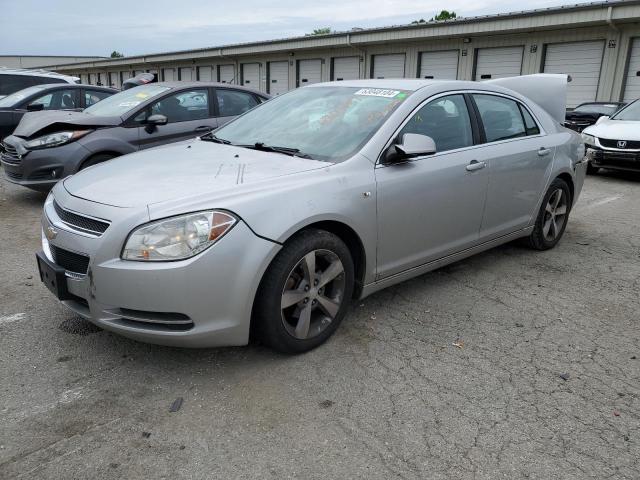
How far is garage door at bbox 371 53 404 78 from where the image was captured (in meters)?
22.4

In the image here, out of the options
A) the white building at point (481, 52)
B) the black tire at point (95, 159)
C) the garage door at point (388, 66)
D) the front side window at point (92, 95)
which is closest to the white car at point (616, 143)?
the white building at point (481, 52)

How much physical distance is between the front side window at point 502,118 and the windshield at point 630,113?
275 inches

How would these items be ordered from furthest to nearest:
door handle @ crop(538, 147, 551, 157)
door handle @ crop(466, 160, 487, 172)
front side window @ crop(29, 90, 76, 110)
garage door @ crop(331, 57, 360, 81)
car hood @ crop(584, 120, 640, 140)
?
garage door @ crop(331, 57, 360, 81) < front side window @ crop(29, 90, 76, 110) < car hood @ crop(584, 120, 640, 140) < door handle @ crop(538, 147, 551, 157) < door handle @ crop(466, 160, 487, 172)

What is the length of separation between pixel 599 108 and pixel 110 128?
11.7 meters

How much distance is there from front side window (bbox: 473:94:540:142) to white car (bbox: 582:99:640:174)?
5.72m

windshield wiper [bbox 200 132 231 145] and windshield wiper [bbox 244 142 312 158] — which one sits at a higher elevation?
windshield wiper [bbox 244 142 312 158]

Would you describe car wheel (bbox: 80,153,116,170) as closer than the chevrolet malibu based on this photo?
No

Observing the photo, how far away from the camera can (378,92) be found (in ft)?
12.9

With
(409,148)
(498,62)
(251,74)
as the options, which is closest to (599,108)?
(498,62)

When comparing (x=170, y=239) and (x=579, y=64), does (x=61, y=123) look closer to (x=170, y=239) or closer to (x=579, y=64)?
(x=170, y=239)

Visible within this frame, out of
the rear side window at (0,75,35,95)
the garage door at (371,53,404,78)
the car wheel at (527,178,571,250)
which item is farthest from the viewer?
the garage door at (371,53,404,78)

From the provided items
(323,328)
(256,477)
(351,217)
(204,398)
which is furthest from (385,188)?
(256,477)

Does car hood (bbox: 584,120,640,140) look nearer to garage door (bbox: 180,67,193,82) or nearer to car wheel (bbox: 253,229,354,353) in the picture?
car wheel (bbox: 253,229,354,353)

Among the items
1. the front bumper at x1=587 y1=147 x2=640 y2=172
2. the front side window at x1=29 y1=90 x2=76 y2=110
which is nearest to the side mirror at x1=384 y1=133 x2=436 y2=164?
the front bumper at x1=587 y1=147 x2=640 y2=172
